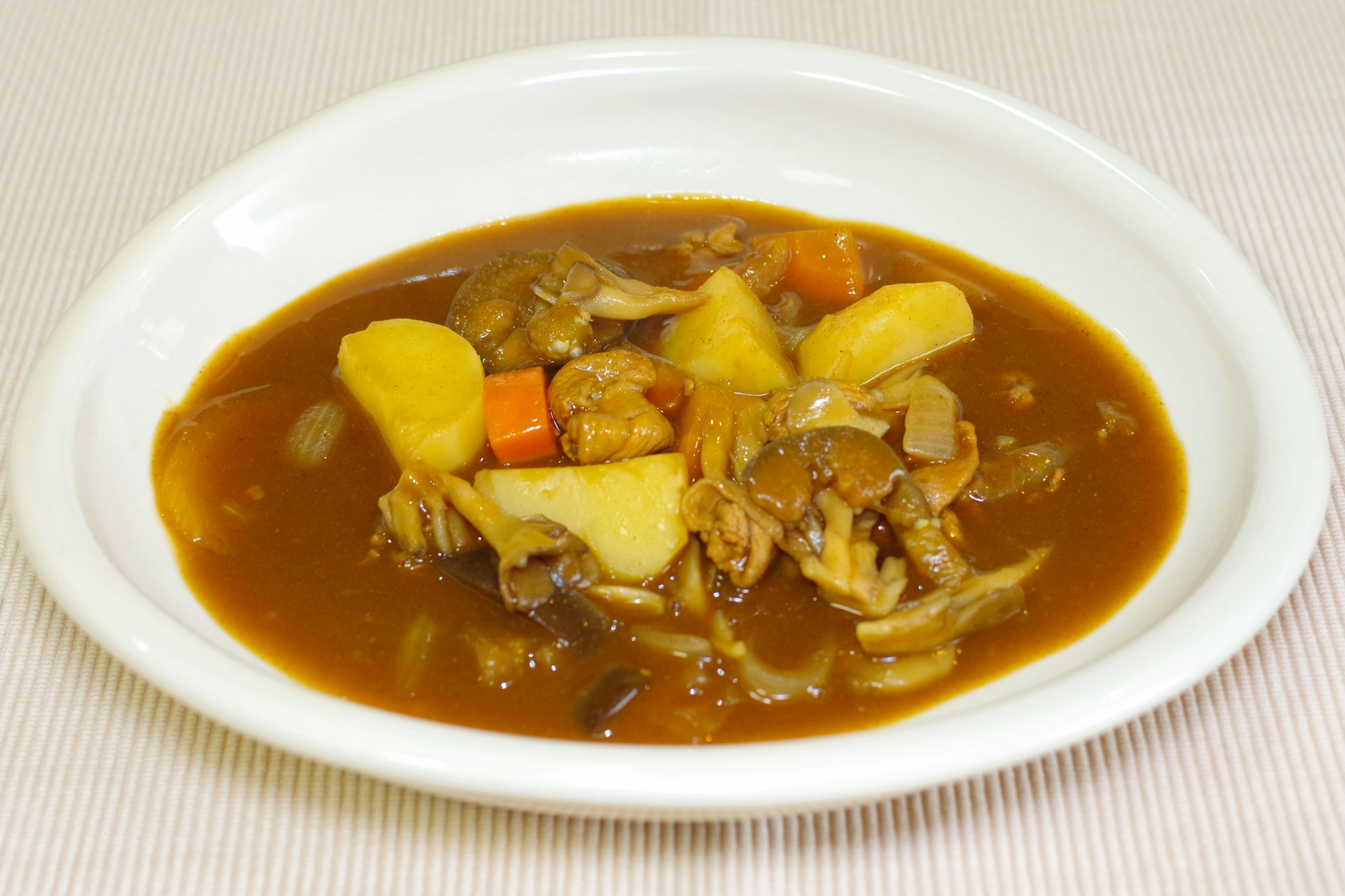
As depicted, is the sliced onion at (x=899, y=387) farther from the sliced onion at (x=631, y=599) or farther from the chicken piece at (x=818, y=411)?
the sliced onion at (x=631, y=599)

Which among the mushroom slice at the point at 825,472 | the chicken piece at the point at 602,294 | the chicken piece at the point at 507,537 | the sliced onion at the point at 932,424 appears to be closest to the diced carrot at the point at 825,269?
the chicken piece at the point at 602,294

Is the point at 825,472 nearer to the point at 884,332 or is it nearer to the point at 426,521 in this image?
the point at 884,332

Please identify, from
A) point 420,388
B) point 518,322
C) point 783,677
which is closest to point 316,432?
point 420,388

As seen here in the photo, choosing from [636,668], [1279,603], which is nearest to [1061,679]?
[1279,603]

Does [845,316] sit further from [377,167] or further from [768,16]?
[768,16]

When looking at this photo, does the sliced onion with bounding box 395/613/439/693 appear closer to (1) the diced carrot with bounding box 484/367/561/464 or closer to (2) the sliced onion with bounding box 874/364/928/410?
(1) the diced carrot with bounding box 484/367/561/464
